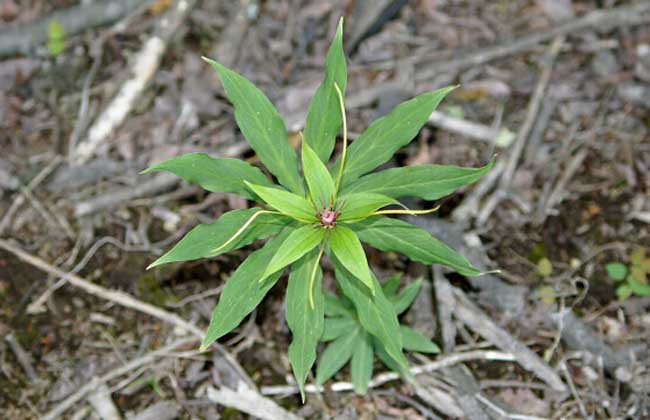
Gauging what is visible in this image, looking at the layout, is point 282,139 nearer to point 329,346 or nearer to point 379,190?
point 379,190

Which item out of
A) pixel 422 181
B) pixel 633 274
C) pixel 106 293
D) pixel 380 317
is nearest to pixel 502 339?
pixel 633 274

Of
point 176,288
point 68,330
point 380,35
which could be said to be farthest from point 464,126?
point 68,330

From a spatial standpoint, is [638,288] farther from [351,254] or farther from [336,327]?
[351,254]

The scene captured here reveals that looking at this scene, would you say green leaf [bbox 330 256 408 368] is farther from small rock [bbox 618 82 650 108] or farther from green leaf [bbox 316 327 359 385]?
small rock [bbox 618 82 650 108]

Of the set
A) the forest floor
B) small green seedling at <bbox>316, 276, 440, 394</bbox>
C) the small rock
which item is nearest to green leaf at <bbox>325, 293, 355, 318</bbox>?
small green seedling at <bbox>316, 276, 440, 394</bbox>

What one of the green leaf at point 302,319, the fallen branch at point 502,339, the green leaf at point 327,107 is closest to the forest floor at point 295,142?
the fallen branch at point 502,339

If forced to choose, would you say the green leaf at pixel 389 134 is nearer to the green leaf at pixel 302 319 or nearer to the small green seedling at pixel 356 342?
the green leaf at pixel 302 319
